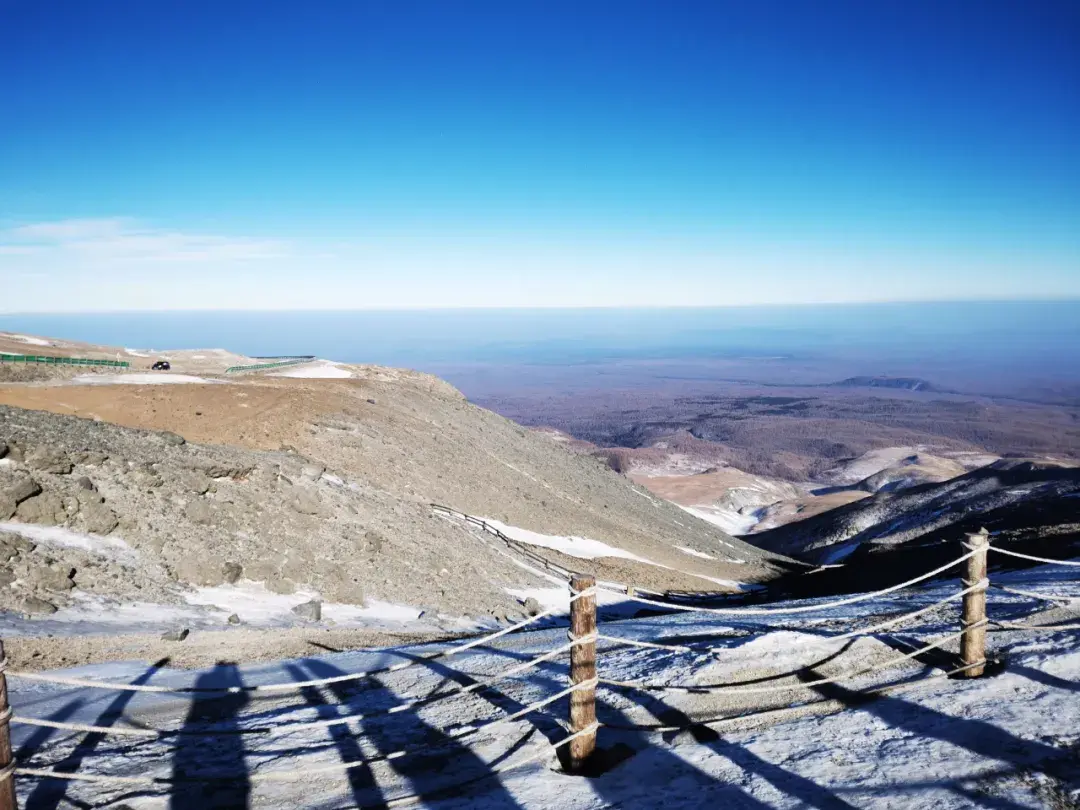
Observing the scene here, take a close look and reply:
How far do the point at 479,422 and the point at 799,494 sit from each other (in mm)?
47522

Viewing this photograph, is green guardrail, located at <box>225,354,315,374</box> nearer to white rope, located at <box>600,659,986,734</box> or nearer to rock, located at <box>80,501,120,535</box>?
rock, located at <box>80,501,120,535</box>

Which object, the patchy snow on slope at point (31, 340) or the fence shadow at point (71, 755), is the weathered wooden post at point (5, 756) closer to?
the fence shadow at point (71, 755)

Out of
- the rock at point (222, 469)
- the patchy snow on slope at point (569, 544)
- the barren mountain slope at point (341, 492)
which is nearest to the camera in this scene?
the barren mountain slope at point (341, 492)

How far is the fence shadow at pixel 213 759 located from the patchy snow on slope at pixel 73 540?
5.71 metres

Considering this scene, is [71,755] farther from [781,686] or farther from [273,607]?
[273,607]

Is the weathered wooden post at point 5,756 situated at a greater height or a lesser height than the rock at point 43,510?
greater

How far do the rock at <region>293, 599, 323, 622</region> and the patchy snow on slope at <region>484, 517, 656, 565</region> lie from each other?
9.50 meters

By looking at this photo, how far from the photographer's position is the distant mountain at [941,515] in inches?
1089

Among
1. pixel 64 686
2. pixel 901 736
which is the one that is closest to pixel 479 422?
pixel 64 686

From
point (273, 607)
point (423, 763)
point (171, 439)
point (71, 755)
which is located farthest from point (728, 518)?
point (71, 755)

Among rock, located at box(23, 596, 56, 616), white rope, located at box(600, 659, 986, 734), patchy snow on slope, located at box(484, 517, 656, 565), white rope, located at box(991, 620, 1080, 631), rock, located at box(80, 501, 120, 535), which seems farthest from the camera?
patchy snow on slope, located at box(484, 517, 656, 565)

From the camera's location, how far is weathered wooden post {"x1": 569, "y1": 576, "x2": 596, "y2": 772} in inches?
180

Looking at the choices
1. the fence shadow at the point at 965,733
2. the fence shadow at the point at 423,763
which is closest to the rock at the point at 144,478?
the fence shadow at the point at 423,763

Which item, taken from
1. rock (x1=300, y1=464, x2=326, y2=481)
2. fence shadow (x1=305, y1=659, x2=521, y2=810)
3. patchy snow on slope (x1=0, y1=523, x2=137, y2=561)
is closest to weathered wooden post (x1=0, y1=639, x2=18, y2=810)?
fence shadow (x1=305, y1=659, x2=521, y2=810)
